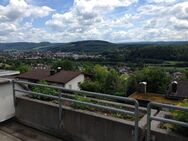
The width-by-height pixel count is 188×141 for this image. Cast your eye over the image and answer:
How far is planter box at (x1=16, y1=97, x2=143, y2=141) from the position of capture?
12.2ft

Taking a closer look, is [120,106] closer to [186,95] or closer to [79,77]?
[186,95]

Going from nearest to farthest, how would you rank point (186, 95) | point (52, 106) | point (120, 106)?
point (120, 106) → point (52, 106) → point (186, 95)

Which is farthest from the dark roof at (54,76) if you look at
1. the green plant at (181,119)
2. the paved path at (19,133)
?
the green plant at (181,119)

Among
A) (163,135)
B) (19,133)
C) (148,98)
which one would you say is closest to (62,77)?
(148,98)

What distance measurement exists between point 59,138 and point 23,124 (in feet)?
3.89

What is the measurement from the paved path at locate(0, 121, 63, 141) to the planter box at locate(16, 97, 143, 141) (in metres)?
0.12

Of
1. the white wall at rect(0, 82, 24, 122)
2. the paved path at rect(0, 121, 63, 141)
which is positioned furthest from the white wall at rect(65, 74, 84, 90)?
the paved path at rect(0, 121, 63, 141)

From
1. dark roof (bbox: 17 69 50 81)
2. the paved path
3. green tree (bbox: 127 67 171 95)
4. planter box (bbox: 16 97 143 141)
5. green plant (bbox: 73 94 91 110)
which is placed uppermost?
green plant (bbox: 73 94 91 110)

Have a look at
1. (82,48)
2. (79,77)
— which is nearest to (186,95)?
(79,77)

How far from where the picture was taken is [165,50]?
10581 centimetres

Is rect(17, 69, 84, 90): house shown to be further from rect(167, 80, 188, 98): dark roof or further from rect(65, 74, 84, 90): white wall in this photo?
rect(167, 80, 188, 98): dark roof

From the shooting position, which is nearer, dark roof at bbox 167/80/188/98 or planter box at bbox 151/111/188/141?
planter box at bbox 151/111/188/141

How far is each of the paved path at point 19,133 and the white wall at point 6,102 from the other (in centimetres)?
20

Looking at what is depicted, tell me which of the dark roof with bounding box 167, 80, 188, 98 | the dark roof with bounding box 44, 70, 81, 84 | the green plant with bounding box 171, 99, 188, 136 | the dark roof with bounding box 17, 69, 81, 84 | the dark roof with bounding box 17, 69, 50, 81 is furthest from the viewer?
the dark roof with bounding box 17, 69, 50, 81
